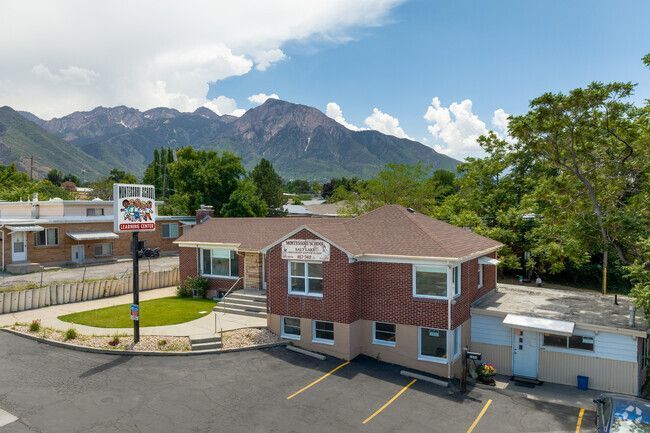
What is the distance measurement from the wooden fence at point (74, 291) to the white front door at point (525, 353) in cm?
2469

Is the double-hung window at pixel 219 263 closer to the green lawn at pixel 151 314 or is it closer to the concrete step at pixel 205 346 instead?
the green lawn at pixel 151 314

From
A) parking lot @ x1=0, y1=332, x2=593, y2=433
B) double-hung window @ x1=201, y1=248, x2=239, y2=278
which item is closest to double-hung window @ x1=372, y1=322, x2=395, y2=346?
parking lot @ x1=0, y1=332, x2=593, y2=433

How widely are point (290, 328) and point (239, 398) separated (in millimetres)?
6175

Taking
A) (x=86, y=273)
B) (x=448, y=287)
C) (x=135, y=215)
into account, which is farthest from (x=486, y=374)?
(x=86, y=273)

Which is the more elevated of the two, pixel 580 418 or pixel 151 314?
pixel 151 314

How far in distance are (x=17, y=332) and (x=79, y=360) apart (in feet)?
17.7

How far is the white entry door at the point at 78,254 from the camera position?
148 ft

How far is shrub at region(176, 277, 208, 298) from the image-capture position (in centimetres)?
3017

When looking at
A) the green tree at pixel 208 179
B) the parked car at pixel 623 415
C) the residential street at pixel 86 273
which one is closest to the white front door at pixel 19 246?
the residential street at pixel 86 273

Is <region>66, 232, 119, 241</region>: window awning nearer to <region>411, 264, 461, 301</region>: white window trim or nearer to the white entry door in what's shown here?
the white entry door

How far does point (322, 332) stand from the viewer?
20.8 metres

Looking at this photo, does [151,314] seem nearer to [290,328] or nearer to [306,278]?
[290,328]

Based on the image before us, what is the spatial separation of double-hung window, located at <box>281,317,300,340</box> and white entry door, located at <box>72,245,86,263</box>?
32.6m

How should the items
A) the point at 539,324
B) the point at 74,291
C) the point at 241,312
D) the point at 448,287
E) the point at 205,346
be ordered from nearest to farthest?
the point at 448,287 < the point at 539,324 < the point at 205,346 < the point at 241,312 < the point at 74,291
